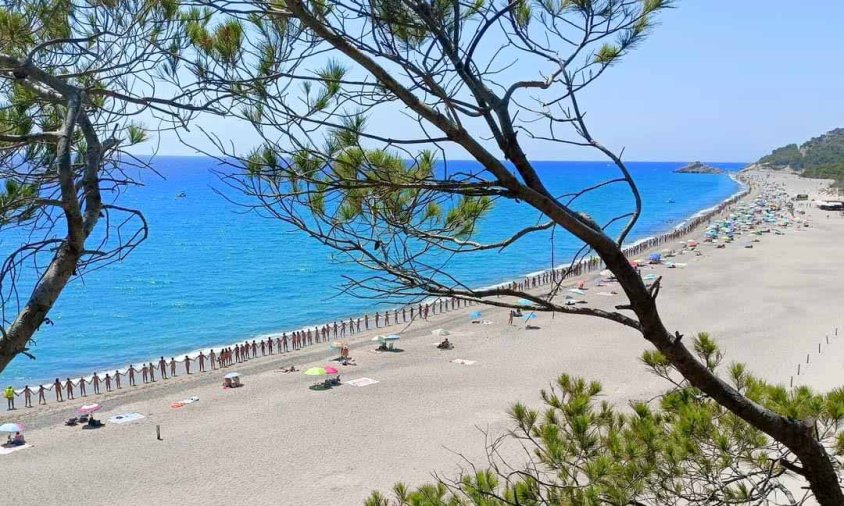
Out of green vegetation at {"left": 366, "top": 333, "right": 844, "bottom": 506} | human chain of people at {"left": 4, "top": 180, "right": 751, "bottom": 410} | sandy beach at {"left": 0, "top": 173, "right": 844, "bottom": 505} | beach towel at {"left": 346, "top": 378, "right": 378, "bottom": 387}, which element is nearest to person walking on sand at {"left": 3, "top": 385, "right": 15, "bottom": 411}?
human chain of people at {"left": 4, "top": 180, "right": 751, "bottom": 410}

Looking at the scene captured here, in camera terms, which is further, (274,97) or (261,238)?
(261,238)

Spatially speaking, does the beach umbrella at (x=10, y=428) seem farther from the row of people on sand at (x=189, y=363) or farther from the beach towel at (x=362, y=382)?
the beach towel at (x=362, y=382)

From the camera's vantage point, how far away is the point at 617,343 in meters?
21.4

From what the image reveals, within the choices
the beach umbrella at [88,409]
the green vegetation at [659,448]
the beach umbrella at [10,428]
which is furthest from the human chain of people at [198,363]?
the green vegetation at [659,448]

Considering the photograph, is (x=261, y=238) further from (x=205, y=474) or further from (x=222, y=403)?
(x=205, y=474)

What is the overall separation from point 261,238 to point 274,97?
62.8 m

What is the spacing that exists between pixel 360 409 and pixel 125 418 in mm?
5559

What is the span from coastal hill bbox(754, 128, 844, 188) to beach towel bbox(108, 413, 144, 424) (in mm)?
120633

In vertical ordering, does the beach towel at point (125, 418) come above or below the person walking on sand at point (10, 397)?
below

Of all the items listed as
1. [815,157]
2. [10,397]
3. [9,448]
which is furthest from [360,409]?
[815,157]

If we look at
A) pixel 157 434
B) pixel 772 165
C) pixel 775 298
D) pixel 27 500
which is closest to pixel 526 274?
pixel 775 298

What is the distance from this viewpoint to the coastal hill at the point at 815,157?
12527 centimetres

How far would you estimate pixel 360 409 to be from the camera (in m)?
15.9

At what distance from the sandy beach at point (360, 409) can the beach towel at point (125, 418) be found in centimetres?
19
